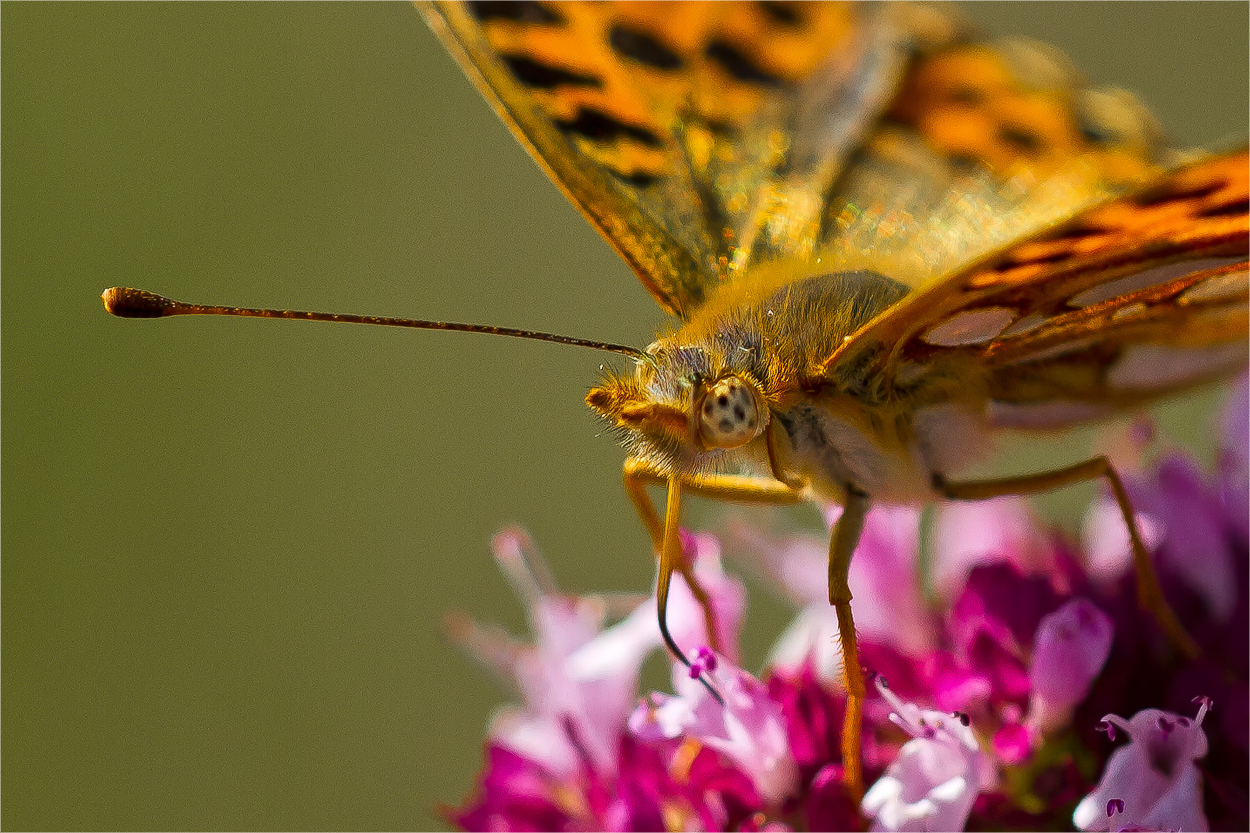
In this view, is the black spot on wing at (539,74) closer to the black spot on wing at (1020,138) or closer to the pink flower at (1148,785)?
the black spot on wing at (1020,138)

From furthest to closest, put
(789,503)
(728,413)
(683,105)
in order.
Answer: (683,105)
(789,503)
(728,413)

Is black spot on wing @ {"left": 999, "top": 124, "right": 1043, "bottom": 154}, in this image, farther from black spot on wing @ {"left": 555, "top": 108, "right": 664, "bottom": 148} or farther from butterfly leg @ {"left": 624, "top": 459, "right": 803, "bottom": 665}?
butterfly leg @ {"left": 624, "top": 459, "right": 803, "bottom": 665}

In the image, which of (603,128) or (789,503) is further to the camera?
(603,128)

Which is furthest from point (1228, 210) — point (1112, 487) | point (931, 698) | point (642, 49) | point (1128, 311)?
point (642, 49)

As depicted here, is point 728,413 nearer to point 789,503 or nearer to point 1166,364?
point 789,503

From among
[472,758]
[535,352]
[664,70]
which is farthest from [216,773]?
[664,70]

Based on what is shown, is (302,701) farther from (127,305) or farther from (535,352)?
(127,305)

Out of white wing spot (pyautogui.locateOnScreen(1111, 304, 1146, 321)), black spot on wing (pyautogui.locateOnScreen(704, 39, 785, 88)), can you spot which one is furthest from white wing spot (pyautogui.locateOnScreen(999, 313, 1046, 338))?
black spot on wing (pyautogui.locateOnScreen(704, 39, 785, 88))

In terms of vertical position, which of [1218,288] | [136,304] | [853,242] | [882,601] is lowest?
[882,601]

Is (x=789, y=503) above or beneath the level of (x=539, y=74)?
beneath
